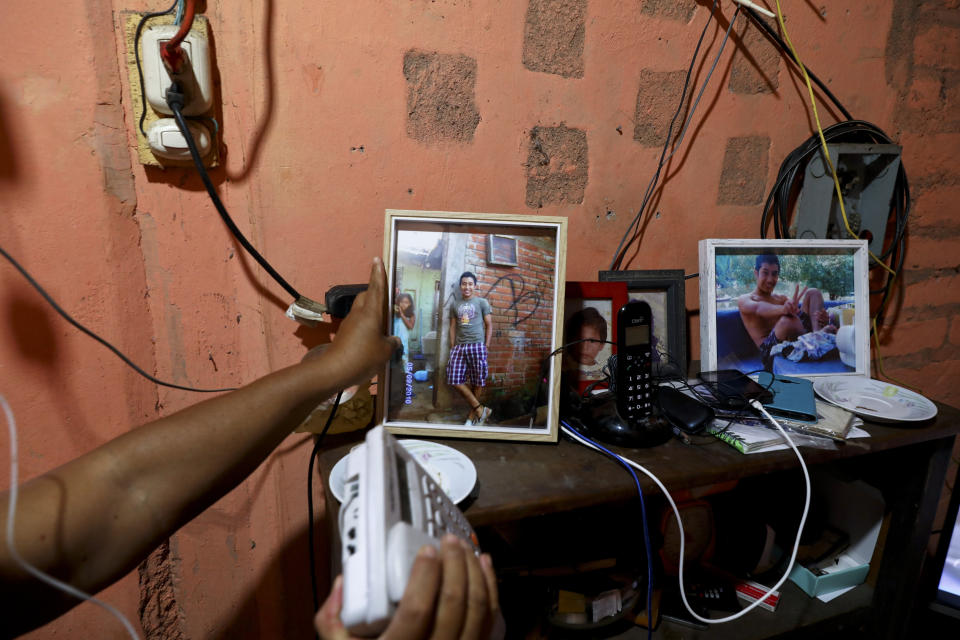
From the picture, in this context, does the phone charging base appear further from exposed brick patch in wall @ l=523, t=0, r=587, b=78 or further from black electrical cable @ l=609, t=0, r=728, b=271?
exposed brick patch in wall @ l=523, t=0, r=587, b=78

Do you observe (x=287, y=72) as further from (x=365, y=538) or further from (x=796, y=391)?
(x=796, y=391)

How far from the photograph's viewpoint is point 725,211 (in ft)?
4.24

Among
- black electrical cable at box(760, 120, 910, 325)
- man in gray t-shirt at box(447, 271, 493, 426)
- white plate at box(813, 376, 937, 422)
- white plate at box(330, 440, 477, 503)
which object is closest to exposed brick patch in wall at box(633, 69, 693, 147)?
black electrical cable at box(760, 120, 910, 325)

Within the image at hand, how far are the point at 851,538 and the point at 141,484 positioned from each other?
58.0 inches

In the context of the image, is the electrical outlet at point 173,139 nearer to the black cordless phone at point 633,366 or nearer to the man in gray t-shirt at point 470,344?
the man in gray t-shirt at point 470,344

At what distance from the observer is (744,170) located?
128 centimetres

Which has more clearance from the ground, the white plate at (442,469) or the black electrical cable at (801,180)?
the black electrical cable at (801,180)

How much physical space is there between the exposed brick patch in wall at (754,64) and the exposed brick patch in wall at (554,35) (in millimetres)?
409

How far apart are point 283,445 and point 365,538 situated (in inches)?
24.3

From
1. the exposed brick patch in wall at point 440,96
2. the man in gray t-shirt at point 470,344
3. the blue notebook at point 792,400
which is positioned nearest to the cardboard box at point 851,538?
the blue notebook at point 792,400

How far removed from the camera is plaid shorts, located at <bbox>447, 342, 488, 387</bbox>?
3.12 feet

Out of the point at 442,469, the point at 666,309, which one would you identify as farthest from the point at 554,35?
the point at 442,469

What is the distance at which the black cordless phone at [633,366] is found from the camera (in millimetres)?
933

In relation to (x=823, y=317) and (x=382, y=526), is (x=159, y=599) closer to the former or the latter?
(x=382, y=526)
